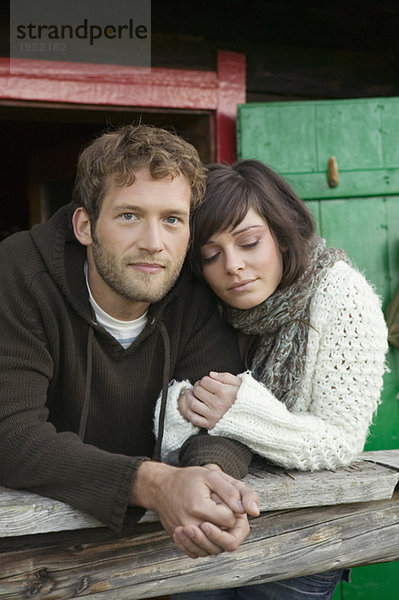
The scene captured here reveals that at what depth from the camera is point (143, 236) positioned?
6.47 ft

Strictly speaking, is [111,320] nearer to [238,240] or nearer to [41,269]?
[41,269]

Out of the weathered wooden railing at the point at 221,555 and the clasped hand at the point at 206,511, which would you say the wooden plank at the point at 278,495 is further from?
the clasped hand at the point at 206,511

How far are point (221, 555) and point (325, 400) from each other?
482 mm

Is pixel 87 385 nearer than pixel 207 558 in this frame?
No

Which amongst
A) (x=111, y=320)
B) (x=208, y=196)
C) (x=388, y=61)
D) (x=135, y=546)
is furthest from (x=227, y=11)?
(x=135, y=546)

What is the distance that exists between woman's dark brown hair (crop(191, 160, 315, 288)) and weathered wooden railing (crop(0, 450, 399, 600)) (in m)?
0.60

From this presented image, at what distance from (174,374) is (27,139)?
4019 millimetres

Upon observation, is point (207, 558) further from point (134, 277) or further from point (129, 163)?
point (129, 163)

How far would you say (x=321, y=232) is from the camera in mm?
3420

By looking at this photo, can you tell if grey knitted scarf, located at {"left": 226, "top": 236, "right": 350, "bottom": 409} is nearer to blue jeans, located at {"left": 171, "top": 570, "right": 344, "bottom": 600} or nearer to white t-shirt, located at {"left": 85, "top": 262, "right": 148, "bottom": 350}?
white t-shirt, located at {"left": 85, "top": 262, "right": 148, "bottom": 350}

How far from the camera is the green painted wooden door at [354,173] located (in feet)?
11.3

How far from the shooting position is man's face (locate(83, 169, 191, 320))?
1.98 m

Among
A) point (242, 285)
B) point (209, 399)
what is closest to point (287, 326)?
point (242, 285)

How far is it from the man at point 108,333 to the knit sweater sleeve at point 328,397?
0.29 feet
